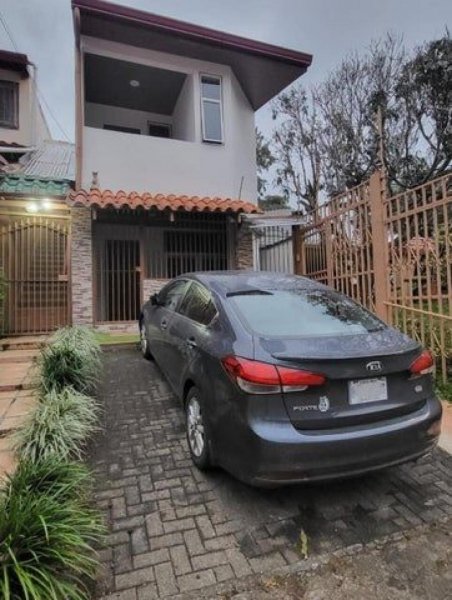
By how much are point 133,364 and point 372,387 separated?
4367 mm

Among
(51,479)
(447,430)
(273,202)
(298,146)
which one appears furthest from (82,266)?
(273,202)

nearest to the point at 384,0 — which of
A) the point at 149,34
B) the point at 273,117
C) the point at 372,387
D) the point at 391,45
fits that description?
the point at 391,45

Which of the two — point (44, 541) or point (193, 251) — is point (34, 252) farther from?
point (44, 541)

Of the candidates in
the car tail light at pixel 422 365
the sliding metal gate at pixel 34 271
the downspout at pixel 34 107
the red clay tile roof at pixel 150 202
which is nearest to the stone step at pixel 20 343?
the sliding metal gate at pixel 34 271

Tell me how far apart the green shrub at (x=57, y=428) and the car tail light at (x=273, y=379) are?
166 cm

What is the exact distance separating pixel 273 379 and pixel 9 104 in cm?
1441

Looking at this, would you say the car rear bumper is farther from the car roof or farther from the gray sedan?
the car roof

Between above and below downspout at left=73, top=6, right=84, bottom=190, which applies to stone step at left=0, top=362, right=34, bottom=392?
below

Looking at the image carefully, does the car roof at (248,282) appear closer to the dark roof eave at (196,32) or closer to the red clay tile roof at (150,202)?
the red clay tile roof at (150,202)

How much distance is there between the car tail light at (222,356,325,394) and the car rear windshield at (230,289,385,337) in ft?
1.36

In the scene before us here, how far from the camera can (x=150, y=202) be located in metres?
8.22

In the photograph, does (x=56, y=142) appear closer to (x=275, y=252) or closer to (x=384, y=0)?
(x=275, y=252)

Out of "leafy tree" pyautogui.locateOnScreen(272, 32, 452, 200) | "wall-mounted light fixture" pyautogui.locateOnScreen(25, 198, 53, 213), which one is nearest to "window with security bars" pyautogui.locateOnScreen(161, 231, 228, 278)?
"wall-mounted light fixture" pyautogui.locateOnScreen(25, 198, 53, 213)

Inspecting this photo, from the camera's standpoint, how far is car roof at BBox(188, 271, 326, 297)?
12.5 feet
